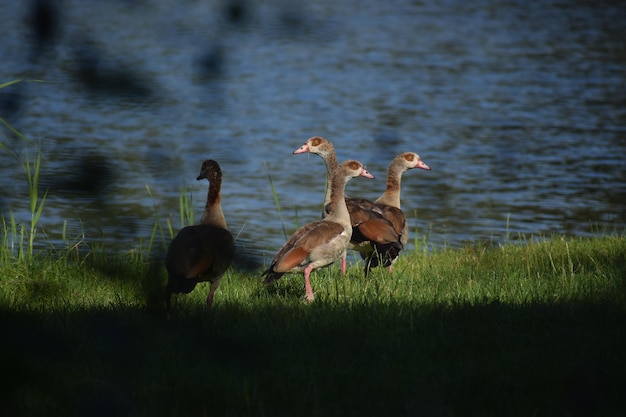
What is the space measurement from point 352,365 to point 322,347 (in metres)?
0.36

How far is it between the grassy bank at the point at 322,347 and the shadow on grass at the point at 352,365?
12 mm

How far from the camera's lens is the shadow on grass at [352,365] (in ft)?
14.4

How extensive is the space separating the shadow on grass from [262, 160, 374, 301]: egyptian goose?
3.51ft

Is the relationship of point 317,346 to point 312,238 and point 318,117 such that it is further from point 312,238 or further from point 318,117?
point 318,117

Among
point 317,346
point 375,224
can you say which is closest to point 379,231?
point 375,224

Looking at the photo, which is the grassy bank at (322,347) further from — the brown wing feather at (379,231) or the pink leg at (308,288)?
the brown wing feather at (379,231)

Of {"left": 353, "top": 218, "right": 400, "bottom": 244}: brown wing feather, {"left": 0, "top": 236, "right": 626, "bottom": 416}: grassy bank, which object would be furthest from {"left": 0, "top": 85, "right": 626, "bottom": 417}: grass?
{"left": 353, "top": 218, "right": 400, "bottom": 244}: brown wing feather

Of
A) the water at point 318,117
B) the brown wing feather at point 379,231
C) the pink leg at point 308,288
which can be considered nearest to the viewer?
the water at point 318,117

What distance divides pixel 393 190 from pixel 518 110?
6.11 meters

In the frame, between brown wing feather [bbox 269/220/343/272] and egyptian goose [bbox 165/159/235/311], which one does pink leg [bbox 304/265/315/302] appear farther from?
egyptian goose [bbox 165/159/235/311]

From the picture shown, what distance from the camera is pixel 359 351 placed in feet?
17.3

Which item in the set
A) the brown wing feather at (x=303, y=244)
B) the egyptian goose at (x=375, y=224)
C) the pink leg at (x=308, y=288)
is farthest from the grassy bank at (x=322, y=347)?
the egyptian goose at (x=375, y=224)

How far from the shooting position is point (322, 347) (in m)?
5.34

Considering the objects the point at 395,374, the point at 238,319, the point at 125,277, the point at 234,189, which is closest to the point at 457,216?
the point at 234,189
